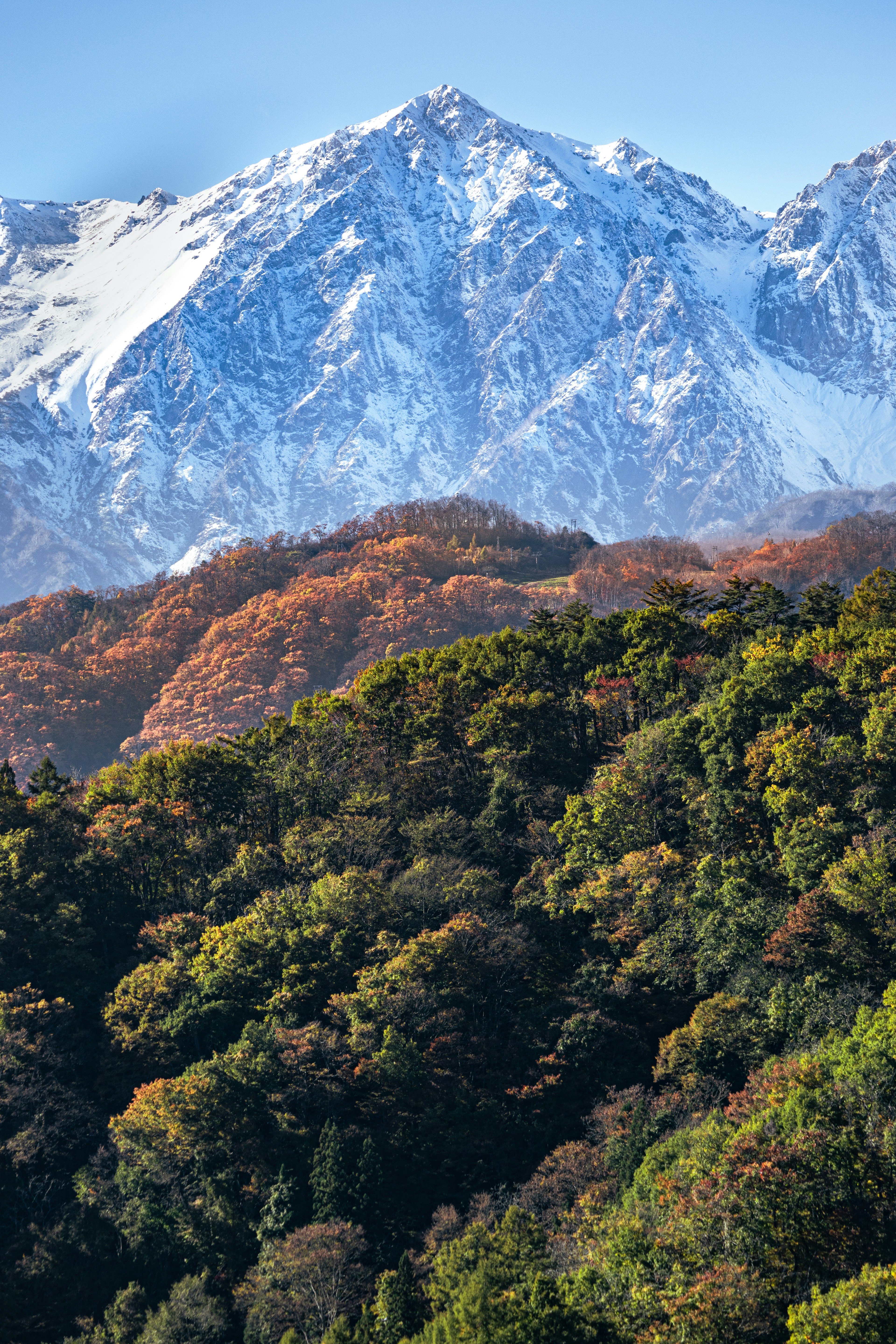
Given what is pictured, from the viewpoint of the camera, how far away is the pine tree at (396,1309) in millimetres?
44781

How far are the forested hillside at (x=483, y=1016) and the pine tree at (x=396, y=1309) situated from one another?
0.54 ft

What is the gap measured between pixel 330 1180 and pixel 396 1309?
8.47 meters

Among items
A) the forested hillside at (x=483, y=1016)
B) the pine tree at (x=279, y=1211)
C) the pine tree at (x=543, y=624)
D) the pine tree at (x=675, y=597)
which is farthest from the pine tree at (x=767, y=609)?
the pine tree at (x=279, y=1211)

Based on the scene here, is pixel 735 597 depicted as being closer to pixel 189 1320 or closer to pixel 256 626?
pixel 189 1320

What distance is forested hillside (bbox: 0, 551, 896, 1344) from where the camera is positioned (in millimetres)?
42156

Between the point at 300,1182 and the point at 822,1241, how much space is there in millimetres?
24957

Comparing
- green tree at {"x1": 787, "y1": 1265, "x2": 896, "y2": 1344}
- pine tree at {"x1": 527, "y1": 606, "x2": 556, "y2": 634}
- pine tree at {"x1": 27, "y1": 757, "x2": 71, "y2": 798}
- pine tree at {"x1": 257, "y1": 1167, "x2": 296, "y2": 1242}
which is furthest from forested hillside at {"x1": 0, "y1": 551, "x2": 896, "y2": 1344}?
pine tree at {"x1": 527, "y1": 606, "x2": 556, "y2": 634}

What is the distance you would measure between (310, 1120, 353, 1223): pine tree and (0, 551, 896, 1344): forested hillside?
178 millimetres

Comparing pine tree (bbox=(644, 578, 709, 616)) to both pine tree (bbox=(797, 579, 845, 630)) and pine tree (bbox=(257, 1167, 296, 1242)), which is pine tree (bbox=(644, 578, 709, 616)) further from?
pine tree (bbox=(257, 1167, 296, 1242))

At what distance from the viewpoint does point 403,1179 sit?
5472cm

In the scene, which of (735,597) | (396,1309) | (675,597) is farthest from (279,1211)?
(735,597)

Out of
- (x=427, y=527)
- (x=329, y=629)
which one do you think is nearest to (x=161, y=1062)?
(x=329, y=629)

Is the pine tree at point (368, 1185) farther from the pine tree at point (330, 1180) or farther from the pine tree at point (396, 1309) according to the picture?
the pine tree at point (396, 1309)

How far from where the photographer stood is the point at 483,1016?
61.0 meters
